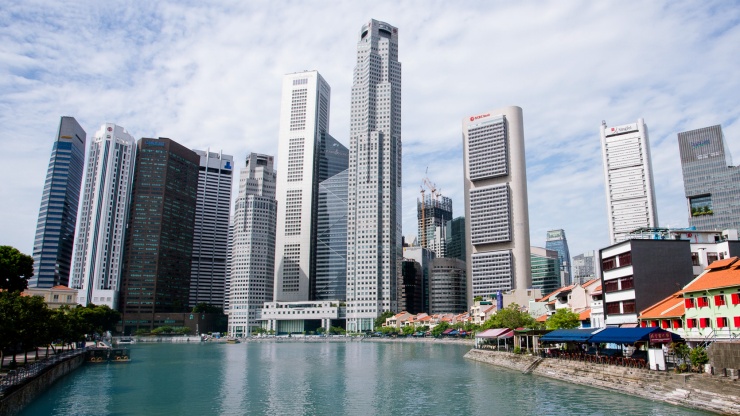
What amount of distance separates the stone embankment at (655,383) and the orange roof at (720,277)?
11.0m

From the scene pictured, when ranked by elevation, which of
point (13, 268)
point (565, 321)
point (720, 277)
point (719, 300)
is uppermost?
point (13, 268)

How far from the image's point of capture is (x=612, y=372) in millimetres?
54344

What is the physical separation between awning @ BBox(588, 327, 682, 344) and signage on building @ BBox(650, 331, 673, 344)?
1.81 feet

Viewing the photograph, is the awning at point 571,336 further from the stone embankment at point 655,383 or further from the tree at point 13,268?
the tree at point 13,268

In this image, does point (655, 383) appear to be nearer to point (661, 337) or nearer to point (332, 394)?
point (661, 337)

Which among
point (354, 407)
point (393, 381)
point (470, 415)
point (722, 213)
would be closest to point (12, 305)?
point (354, 407)

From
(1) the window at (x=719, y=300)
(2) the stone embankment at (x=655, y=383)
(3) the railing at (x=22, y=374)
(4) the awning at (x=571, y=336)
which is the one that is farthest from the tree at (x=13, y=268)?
(1) the window at (x=719, y=300)

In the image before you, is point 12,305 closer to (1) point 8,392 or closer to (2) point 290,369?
(1) point 8,392

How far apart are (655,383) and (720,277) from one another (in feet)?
46.7

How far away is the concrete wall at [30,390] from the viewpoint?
4275cm

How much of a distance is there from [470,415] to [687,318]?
28.0 metres

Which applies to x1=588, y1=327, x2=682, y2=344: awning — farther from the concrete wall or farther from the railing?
the railing

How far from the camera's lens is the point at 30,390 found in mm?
52312

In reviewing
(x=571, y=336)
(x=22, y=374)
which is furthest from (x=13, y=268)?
(x=571, y=336)
